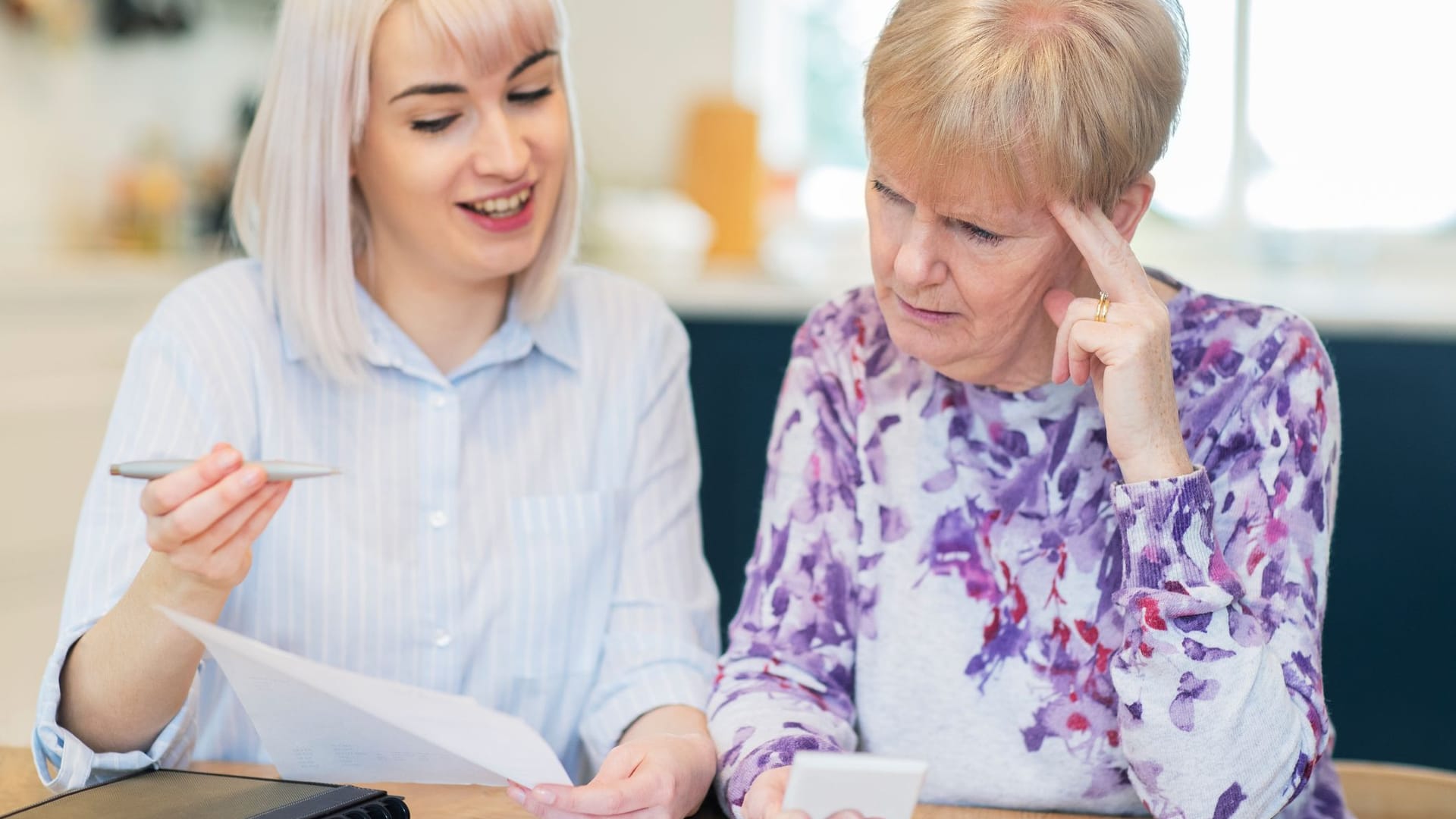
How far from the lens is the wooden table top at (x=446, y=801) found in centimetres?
105

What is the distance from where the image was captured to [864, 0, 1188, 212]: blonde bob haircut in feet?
3.56

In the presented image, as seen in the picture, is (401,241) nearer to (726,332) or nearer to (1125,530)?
(1125,530)

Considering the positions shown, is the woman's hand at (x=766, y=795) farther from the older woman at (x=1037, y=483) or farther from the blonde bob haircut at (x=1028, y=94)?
the blonde bob haircut at (x=1028, y=94)

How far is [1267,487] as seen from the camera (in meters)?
1.16

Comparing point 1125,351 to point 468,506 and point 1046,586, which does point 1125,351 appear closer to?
point 1046,586

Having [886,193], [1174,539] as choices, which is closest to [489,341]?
[886,193]

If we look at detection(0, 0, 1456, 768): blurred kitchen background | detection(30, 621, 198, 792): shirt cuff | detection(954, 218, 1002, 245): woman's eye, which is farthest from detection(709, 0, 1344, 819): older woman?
detection(0, 0, 1456, 768): blurred kitchen background

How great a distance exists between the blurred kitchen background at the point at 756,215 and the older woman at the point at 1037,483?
111 centimetres

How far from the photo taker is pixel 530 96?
4.69 feet

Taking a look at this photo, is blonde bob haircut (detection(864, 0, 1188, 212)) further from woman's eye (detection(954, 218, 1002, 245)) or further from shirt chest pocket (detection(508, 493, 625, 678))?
shirt chest pocket (detection(508, 493, 625, 678))

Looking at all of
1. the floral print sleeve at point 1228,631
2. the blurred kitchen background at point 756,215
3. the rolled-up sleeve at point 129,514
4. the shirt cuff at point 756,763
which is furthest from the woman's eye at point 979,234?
the blurred kitchen background at point 756,215

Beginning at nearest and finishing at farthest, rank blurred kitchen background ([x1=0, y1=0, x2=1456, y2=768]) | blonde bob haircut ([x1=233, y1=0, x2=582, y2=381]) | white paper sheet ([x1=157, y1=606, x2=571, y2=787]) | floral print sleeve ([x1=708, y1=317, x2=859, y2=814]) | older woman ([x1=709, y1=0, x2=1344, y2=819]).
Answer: white paper sheet ([x1=157, y1=606, x2=571, y2=787]), older woman ([x1=709, y1=0, x2=1344, y2=819]), floral print sleeve ([x1=708, y1=317, x2=859, y2=814]), blonde bob haircut ([x1=233, y1=0, x2=582, y2=381]), blurred kitchen background ([x1=0, y1=0, x2=1456, y2=768])

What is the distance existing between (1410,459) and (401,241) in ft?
5.23

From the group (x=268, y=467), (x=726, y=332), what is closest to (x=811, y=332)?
(x=268, y=467)
